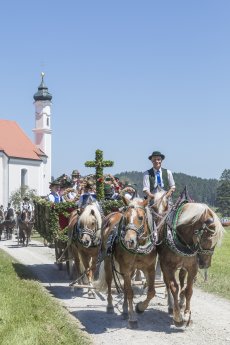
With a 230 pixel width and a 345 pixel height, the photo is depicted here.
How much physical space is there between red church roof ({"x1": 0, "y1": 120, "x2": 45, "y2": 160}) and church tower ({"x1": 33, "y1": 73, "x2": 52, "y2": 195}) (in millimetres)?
2993

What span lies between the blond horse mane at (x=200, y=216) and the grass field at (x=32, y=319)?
2259 millimetres

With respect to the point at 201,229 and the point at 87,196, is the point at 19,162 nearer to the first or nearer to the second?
the point at 87,196

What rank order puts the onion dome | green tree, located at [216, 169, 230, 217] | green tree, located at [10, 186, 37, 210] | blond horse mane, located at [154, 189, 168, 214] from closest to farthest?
blond horse mane, located at [154, 189, 168, 214] < green tree, located at [10, 186, 37, 210] < the onion dome < green tree, located at [216, 169, 230, 217]

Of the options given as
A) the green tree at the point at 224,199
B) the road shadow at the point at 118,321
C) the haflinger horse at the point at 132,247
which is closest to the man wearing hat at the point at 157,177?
the haflinger horse at the point at 132,247

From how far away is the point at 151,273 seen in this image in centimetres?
889

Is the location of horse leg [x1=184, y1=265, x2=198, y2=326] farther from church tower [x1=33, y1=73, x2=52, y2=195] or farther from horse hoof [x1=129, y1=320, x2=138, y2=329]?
church tower [x1=33, y1=73, x2=52, y2=195]

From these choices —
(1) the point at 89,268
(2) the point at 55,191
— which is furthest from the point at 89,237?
(2) the point at 55,191

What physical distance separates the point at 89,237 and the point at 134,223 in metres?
3.10

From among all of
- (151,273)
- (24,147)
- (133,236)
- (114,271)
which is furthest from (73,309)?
(24,147)

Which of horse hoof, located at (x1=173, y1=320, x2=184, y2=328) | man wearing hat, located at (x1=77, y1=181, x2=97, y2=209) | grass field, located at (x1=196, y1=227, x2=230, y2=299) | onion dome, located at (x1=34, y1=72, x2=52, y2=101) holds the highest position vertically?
onion dome, located at (x1=34, y1=72, x2=52, y2=101)

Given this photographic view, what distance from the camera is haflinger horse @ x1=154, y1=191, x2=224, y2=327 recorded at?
785 cm

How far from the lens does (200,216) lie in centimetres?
799

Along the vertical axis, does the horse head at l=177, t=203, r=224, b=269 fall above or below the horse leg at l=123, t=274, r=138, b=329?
above

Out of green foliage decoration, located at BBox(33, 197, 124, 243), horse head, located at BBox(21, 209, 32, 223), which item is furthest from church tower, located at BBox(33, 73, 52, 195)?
green foliage decoration, located at BBox(33, 197, 124, 243)
